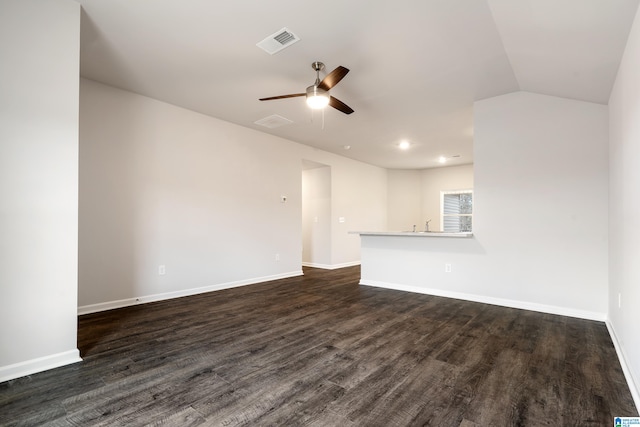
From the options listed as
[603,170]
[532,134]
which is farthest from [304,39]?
[603,170]

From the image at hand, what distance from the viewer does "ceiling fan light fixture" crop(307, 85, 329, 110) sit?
3.00 metres

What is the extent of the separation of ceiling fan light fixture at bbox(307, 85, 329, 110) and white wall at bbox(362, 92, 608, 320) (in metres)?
2.39

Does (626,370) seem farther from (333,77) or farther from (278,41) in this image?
(278,41)

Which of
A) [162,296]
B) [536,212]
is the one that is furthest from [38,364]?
[536,212]

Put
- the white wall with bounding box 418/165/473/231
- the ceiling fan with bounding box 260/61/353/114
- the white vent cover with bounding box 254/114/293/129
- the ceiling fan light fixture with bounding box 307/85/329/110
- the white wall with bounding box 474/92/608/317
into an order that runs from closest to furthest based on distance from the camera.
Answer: the ceiling fan with bounding box 260/61/353/114
the ceiling fan light fixture with bounding box 307/85/329/110
the white wall with bounding box 474/92/608/317
the white vent cover with bounding box 254/114/293/129
the white wall with bounding box 418/165/473/231

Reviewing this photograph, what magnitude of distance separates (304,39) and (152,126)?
2641mm

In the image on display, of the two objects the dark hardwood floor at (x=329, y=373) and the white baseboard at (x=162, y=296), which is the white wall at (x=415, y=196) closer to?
the white baseboard at (x=162, y=296)

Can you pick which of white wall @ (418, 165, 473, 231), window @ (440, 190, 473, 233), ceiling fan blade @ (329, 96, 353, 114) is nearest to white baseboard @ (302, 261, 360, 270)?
white wall @ (418, 165, 473, 231)

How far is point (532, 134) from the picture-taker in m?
3.79

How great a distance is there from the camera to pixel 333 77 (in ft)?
9.29

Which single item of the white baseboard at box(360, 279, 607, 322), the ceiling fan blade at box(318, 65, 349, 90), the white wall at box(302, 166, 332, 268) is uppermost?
the ceiling fan blade at box(318, 65, 349, 90)

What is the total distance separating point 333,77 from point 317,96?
28cm

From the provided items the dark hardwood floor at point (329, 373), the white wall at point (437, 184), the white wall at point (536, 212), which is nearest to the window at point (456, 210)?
the white wall at point (437, 184)

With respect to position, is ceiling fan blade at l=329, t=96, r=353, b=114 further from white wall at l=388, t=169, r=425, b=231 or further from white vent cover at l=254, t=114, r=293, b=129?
white wall at l=388, t=169, r=425, b=231
